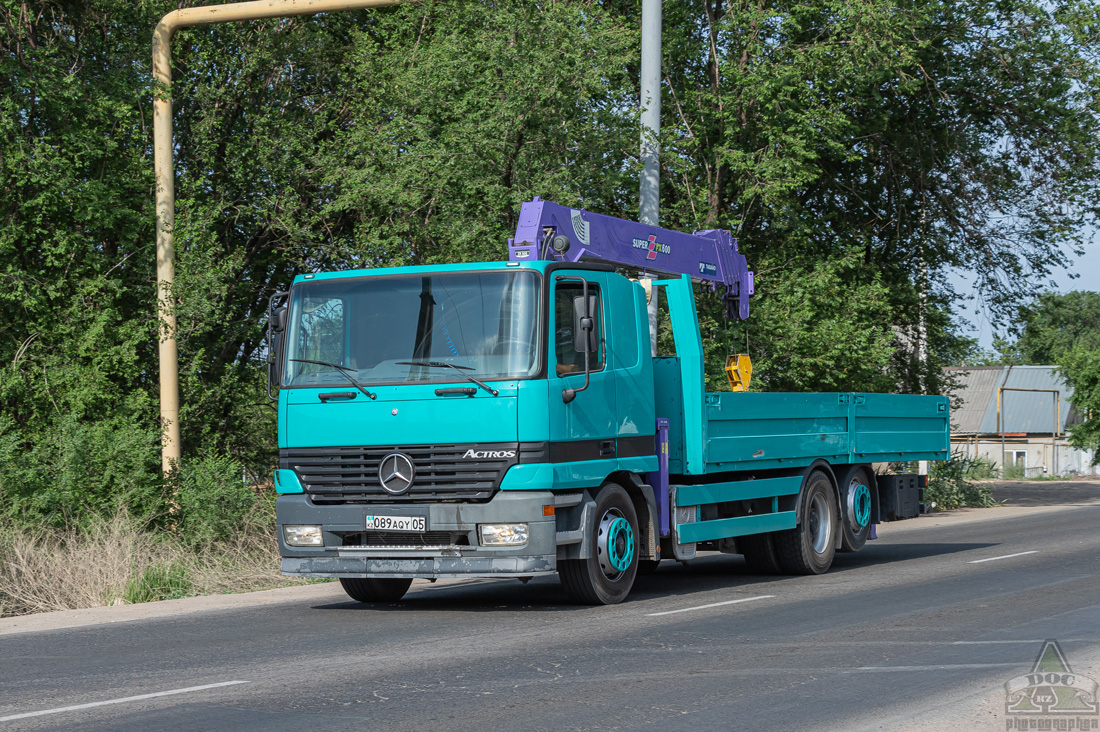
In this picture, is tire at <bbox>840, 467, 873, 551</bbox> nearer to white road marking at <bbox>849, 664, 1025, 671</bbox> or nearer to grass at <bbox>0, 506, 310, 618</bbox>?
grass at <bbox>0, 506, 310, 618</bbox>

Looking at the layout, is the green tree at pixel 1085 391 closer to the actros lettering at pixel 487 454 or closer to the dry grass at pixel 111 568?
the dry grass at pixel 111 568

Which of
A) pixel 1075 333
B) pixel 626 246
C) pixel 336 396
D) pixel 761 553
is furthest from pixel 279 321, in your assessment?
pixel 1075 333

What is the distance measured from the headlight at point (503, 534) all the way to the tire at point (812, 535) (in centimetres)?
476

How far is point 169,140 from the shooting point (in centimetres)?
1612

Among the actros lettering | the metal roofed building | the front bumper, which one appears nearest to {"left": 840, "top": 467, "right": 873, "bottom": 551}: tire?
the front bumper

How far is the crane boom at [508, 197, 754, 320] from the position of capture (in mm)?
11898

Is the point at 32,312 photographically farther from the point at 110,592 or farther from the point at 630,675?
the point at 630,675

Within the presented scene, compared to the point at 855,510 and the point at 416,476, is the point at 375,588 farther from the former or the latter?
the point at 855,510

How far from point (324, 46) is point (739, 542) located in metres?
12.3

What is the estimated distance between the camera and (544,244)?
11883 millimetres

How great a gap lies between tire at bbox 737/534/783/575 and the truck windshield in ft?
15.6

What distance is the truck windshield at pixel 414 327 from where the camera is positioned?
1052 cm

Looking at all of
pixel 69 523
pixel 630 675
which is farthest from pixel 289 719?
pixel 69 523

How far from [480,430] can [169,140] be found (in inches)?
308
